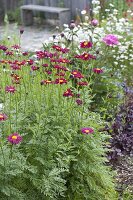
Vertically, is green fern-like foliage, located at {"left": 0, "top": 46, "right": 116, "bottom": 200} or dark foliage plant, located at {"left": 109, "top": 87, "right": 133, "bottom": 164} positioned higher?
green fern-like foliage, located at {"left": 0, "top": 46, "right": 116, "bottom": 200}

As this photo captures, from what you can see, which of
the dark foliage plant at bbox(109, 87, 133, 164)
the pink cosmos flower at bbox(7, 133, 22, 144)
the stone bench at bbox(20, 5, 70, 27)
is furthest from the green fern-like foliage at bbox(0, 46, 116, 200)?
the stone bench at bbox(20, 5, 70, 27)

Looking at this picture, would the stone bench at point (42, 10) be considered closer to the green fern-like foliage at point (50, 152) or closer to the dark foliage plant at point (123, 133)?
the dark foliage plant at point (123, 133)

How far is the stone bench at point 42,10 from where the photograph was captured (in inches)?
388

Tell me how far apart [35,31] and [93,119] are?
261 inches

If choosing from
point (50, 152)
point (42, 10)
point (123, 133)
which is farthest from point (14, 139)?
point (42, 10)

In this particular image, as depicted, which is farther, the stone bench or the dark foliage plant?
the stone bench

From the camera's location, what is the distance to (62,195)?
9.93 ft

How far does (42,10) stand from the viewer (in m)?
10.2

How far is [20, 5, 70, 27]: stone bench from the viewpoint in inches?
388

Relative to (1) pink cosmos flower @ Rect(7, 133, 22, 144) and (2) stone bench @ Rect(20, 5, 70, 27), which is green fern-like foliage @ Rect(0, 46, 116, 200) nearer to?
(1) pink cosmos flower @ Rect(7, 133, 22, 144)

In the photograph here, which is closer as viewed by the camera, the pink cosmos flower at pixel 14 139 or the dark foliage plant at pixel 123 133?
the pink cosmos flower at pixel 14 139

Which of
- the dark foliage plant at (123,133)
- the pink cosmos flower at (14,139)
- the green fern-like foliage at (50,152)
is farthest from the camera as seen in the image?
the dark foliage plant at (123,133)

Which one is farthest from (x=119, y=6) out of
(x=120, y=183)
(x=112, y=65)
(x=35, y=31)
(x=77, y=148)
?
(x=77, y=148)

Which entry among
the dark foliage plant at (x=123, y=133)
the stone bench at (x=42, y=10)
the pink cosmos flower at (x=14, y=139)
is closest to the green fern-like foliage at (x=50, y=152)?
the pink cosmos flower at (x=14, y=139)
